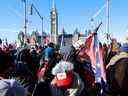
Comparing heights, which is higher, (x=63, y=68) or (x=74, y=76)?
(x=63, y=68)

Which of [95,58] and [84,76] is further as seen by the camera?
[95,58]

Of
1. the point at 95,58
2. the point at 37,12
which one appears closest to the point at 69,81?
the point at 95,58

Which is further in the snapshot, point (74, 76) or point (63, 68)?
point (74, 76)

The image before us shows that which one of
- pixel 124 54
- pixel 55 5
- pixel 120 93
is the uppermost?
pixel 55 5

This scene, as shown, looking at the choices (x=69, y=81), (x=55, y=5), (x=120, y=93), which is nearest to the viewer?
(x=69, y=81)

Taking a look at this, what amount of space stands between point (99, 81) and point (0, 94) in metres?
4.34

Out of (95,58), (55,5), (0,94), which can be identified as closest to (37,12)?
(55,5)

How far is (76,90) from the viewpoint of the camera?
23.9ft

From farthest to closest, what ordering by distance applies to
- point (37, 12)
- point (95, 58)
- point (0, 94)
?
point (37, 12), point (95, 58), point (0, 94)

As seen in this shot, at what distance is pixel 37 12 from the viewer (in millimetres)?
47125

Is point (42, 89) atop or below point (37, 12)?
below

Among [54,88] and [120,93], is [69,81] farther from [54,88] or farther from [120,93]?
[120,93]

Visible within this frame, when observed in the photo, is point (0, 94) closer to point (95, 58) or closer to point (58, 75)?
point (58, 75)

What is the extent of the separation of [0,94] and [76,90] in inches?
114
